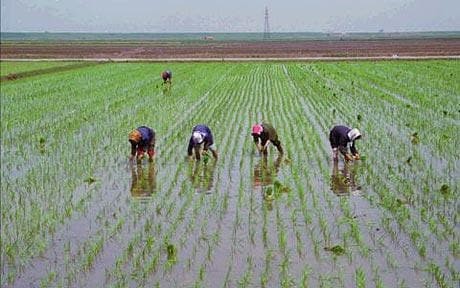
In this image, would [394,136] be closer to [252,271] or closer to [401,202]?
[401,202]

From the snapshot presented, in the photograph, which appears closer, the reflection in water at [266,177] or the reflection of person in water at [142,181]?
the reflection in water at [266,177]

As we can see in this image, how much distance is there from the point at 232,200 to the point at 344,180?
178 centimetres

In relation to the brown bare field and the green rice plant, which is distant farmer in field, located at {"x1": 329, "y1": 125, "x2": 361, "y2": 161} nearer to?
the green rice plant

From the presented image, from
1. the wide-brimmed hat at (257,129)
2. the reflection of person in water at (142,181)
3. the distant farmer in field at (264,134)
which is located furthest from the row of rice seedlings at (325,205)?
the reflection of person in water at (142,181)

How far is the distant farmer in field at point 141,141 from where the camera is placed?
30.9 ft

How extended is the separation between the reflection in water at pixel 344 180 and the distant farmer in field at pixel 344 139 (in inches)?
6.3

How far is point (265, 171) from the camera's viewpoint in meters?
9.69

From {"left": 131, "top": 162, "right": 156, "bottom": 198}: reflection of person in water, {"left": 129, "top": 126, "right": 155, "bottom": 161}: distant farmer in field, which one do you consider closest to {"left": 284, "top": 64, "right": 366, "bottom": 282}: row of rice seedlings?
{"left": 131, "top": 162, "right": 156, "bottom": 198}: reflection of person in water

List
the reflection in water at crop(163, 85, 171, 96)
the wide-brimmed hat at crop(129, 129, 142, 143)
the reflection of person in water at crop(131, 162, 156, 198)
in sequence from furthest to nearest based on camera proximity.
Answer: the reflection in water at crop(163, 85, 171, 96) → the wide-brimmed hat at crop(129, 129, 142, 143) → the reflection of person in water at crop(131, 162, 156, 198)

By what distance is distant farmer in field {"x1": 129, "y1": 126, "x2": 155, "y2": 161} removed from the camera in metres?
9.41

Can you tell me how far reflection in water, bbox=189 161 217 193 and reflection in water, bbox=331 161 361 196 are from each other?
1.72m

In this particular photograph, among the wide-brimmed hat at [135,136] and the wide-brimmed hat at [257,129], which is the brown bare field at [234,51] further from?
the wide-brimmed hat at [135,136]

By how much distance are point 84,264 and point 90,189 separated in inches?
116

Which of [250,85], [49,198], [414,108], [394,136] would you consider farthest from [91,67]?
[49,198]
